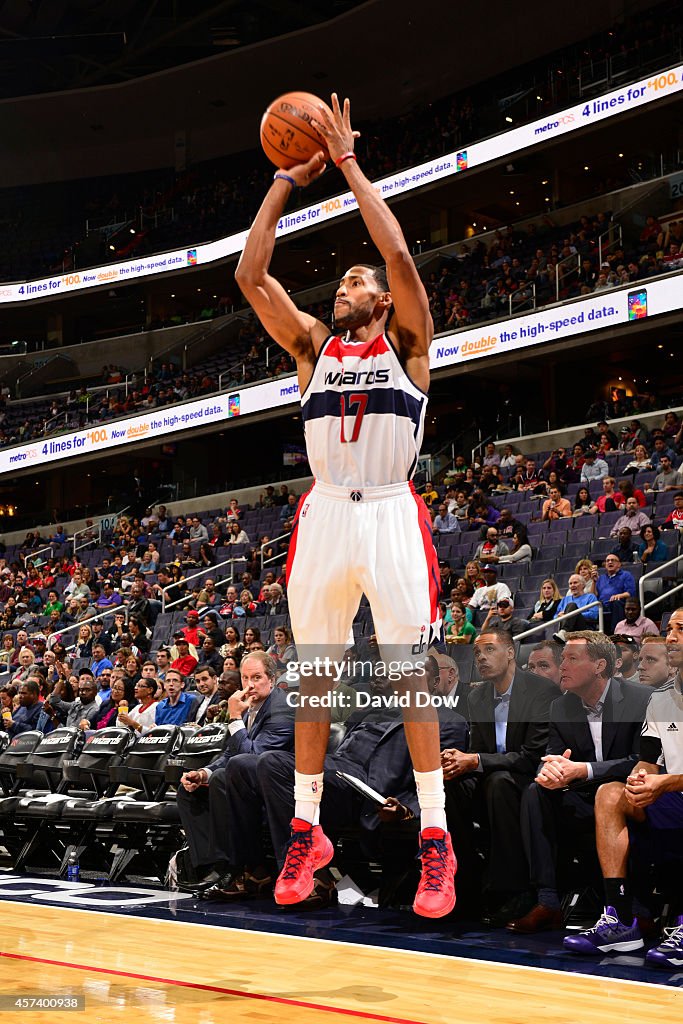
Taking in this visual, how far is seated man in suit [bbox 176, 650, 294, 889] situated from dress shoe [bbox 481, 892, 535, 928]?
1525mm

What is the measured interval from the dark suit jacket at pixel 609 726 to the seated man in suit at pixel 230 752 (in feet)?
5.65

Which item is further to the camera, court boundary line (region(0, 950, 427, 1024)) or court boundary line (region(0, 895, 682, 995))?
court boundary line (region(0, 895, 682, 995))

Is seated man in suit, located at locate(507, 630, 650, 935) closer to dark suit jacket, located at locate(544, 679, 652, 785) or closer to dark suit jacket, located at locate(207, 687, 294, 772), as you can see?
dark suit jacket, located at locate(544, 679, 652, 785)

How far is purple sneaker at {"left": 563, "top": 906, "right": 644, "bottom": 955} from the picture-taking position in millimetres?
4754

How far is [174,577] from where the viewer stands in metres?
18.4

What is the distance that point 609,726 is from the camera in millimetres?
5375

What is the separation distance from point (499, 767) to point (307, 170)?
3.28 metres

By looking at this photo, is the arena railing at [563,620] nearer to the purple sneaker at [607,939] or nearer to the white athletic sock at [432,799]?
the purple sneaker at [607,939]

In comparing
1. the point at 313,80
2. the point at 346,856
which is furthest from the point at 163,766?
the point at 313,80

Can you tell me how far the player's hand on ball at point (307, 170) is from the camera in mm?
3521

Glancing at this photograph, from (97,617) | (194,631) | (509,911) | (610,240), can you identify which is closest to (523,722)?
(509,911)

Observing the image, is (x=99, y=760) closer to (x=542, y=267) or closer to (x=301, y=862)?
(x=301, y=862)

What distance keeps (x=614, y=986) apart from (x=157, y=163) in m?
31.9

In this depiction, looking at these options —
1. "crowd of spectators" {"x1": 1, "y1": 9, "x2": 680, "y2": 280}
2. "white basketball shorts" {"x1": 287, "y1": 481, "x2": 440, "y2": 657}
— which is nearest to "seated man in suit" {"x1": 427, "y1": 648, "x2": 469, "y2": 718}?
"white basketball shorts" {"x1": 287, "y1": 481, "x2": 440, "y2": 657}
